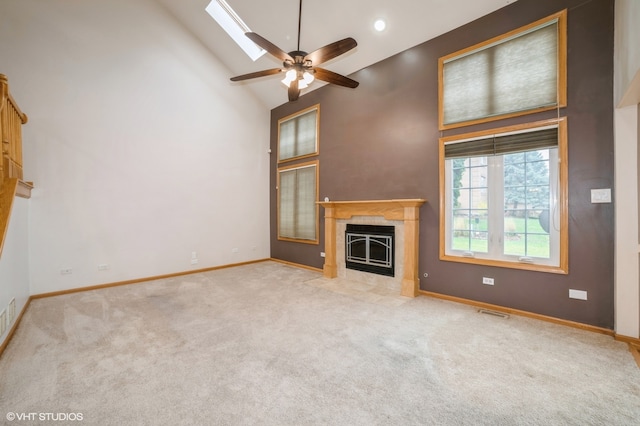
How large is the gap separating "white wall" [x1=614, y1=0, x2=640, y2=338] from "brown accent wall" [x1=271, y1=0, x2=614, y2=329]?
5.0 inches

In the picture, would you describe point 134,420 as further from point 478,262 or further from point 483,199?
point 483,199

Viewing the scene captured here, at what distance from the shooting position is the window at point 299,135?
550cm

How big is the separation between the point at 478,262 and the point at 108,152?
18.9ft

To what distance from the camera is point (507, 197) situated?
330 centimetres

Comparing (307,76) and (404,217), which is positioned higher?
(307,76)

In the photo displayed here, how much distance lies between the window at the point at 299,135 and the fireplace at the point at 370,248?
1911mm

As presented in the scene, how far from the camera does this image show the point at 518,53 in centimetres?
315

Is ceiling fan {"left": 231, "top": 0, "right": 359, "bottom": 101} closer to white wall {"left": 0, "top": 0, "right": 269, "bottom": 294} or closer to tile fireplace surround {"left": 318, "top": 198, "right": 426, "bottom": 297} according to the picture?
tile fireplace surround {"left": 318, "top": 198, "right": 426, "bottom": 297}

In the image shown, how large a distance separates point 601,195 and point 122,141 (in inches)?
253

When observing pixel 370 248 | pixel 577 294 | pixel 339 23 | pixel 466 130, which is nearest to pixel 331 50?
pixel 339 23

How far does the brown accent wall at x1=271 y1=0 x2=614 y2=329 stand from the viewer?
8.79 ft

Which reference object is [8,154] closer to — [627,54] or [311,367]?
[311,367]

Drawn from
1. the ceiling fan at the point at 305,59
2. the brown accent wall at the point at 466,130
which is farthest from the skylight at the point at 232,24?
the ceiling fan at the point at 305,59

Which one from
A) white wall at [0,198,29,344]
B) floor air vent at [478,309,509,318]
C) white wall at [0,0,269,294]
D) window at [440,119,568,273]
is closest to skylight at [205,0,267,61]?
white wall at [0,0,269,294]
